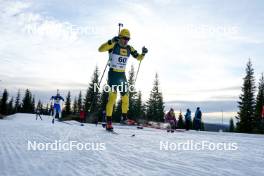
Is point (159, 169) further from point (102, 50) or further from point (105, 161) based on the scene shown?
point (102, 50)

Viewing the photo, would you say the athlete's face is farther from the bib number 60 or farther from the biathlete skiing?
the bib number 60

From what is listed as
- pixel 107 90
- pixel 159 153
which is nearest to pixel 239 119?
pixel 107 90

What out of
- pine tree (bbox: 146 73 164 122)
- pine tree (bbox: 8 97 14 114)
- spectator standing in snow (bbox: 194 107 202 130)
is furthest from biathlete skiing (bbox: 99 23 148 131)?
pine tree (bbox: 8 97 14 114)

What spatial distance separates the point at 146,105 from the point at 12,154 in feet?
231

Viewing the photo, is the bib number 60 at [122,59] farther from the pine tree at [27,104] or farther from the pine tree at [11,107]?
the pine tree at [11,107]

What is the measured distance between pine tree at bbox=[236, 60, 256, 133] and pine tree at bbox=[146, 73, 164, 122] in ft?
54.7

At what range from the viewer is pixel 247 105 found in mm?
55844

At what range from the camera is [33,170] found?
9.66 ft

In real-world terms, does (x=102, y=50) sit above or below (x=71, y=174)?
above

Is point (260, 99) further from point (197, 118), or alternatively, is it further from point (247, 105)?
point (197, 118)

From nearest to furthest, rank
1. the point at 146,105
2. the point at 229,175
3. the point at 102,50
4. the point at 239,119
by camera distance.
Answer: the point at 229,175, the point at 102,50, the point at 239,119, the point at 146,105

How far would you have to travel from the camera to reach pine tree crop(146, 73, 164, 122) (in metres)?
67.6

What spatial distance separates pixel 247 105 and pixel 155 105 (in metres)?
20.3

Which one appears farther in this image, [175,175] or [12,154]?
[12,154]
